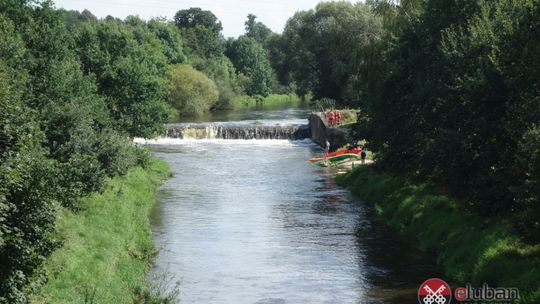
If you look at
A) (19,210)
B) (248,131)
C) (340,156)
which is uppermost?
(19,210)

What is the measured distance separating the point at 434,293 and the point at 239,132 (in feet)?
184

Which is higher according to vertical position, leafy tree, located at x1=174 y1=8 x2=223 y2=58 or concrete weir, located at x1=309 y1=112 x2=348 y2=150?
leafy tree, located at x1=174 y1=8 x2=223 y2=58

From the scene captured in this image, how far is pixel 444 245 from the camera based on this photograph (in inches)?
1177

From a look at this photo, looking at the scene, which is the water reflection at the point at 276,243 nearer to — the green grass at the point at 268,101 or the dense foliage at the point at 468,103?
the dense foliage at the point at 468,103

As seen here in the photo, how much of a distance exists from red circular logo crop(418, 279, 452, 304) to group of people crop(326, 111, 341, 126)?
48306 millimetres

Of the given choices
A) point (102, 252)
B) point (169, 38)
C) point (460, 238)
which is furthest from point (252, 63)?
point (102, 252)

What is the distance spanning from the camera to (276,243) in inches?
1329

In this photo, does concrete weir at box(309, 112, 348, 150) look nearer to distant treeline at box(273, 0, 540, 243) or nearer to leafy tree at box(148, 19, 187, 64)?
distant treeline at box(273, 0, 540, 243)

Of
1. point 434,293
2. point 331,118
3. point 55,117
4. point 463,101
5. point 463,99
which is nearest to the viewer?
point 434,293

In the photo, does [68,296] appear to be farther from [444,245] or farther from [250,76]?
[250,76]

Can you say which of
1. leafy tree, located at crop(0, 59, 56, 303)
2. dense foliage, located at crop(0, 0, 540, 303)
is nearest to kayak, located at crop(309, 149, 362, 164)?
dense foliage, located at crop(0, 0, 540, 303)

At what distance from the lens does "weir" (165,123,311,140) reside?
79875 millimetres

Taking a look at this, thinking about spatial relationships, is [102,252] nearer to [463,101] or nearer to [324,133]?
[463,101]

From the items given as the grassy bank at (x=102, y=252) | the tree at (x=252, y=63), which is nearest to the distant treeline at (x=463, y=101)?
the grassy bank at (x=102, y=252)
